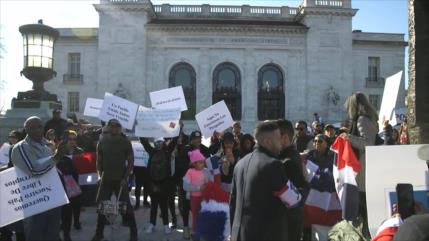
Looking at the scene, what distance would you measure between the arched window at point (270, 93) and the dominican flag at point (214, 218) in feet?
121

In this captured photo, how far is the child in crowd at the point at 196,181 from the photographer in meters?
8.08

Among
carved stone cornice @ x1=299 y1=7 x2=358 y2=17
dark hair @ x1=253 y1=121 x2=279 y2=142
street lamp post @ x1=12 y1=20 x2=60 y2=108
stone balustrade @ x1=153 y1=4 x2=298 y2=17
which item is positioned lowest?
dark hair @ x1=253 y1=121 x2=279 y2=142

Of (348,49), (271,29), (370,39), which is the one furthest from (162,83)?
(370,39)

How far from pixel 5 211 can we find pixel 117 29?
39184 mm

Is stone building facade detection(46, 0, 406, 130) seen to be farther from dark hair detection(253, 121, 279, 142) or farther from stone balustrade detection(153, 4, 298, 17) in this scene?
dark hair detection(253, 121, 279, 142)

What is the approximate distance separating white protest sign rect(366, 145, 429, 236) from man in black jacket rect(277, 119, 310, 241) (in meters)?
0.68

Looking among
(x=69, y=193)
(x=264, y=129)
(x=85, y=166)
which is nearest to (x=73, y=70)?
(x=85, y=166)

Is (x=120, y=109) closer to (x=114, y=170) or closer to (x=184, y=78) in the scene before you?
(x=114, y=170)

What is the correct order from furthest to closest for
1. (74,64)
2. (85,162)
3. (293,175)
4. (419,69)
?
(74,64) < (85,162) < (419,69) < (293,175)

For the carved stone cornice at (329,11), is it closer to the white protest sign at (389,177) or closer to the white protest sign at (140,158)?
the white protest sign at (140,158)

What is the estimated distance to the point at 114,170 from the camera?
26.6 ft

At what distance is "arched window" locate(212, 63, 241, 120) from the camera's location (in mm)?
43969

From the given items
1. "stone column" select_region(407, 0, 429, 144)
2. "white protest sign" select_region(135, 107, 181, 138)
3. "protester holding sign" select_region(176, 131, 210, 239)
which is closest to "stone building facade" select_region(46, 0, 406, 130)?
"white protest sign" select_region(135, 107, 181, 138)

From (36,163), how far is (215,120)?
19.7 feet
